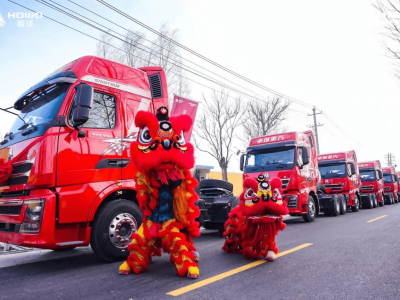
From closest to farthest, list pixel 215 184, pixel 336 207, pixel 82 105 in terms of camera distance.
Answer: pixel 82 105
pixel 215 184
pixel 336 207

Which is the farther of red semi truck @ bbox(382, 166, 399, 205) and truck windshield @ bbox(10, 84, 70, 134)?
red semi truck @ bbox(382, 166, 399, 205)

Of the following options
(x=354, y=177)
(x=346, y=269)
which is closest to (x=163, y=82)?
(x=346, y=269)

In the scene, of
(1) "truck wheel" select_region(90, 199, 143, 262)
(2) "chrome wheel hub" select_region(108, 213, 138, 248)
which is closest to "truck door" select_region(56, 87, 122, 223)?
(1) "truck wheel" select_region(90, 199, 143, 262)

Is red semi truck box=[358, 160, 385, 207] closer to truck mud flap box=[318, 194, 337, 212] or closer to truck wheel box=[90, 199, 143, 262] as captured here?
truck mud flap box=[318, 194, 337, 212]

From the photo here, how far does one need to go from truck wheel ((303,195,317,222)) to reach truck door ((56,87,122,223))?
8.00 metres

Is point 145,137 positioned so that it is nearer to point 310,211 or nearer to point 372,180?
point 310,211

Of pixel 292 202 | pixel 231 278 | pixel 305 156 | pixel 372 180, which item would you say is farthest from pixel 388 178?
pixel 231 278

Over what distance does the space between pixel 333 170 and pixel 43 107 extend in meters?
13.4

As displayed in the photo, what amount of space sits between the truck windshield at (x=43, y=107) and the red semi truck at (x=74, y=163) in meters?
0.01

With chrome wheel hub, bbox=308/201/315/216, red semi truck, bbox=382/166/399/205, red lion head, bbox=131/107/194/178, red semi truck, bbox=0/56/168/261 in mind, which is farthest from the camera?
red semi truck, bbox=382/166/399/205

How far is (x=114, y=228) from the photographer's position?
15.1ft

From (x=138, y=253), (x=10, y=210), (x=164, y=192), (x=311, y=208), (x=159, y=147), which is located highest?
(x=159, y=147)

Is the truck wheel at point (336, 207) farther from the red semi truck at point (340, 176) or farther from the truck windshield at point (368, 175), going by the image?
the truck windshield at point (368, 175)

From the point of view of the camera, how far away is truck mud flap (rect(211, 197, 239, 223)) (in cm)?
705
